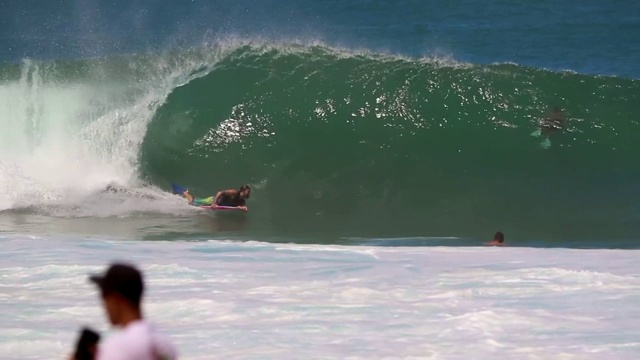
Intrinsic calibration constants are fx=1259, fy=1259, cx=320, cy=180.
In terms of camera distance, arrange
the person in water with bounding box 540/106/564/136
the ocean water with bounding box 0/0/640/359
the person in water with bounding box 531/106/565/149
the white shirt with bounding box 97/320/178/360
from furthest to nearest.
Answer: the person in water with bounding box 540/106/564/136, the person in water with bounding box 531/106/565/149, the ocean water with bounding box 0/0/640/359, the white shirt with bounding box 97/320/178/360

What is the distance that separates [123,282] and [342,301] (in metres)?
4.86

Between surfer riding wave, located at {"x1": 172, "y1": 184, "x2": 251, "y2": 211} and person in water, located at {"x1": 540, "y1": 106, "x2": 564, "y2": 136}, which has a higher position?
person in water, located at {"x1": 540, "y1": 106, "x2": 564, "y2": 136}

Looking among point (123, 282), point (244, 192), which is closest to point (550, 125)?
point (244, 192)

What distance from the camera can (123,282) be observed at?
3.82 meters

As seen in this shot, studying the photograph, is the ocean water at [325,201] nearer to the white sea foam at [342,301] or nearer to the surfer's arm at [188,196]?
the white sea foam at [342,301]

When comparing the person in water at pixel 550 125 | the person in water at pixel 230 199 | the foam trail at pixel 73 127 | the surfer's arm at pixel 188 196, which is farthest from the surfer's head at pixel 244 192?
the person in water at pixel 550 125

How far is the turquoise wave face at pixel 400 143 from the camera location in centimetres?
1563

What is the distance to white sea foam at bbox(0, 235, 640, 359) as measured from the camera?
7410 millimetres

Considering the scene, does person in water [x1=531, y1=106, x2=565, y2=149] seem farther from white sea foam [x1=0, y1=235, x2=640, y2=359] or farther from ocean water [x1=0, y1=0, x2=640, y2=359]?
white sea foam [x1=0, y1=235, x2=640, y2=359]

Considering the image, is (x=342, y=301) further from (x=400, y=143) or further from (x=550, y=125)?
(x=550, y=125)

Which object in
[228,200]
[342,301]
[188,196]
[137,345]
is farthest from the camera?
[188,196]

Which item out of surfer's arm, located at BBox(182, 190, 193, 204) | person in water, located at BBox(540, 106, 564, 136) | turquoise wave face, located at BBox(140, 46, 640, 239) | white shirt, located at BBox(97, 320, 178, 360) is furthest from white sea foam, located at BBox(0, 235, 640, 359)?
person in water, located at BBox(540, 106, 564, 136)

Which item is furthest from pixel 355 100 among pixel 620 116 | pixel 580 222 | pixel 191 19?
pixel 191 19

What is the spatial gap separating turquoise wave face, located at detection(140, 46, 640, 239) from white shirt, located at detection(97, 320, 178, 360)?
10446 mm
